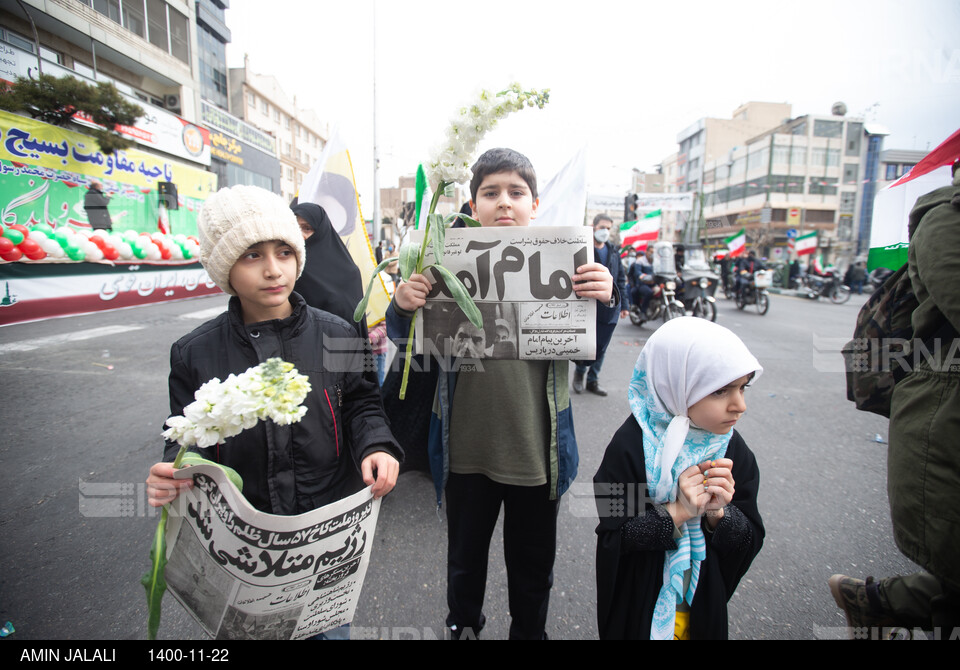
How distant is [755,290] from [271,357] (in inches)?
515

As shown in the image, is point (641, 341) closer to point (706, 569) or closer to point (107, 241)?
point (706, 569)

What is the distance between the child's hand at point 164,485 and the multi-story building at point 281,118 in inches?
1346

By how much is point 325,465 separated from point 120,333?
25.0ft

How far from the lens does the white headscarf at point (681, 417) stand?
117 centimetres

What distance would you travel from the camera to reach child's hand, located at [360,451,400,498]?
3.75 ft

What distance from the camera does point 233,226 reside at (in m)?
1.19

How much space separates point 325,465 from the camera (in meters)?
1.30

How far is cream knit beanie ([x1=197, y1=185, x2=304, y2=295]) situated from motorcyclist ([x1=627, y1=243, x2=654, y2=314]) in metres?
8.45

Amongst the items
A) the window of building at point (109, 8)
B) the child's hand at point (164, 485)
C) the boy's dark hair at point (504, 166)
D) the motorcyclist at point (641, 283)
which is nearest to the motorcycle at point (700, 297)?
the motorcyclist at point (641, 283)

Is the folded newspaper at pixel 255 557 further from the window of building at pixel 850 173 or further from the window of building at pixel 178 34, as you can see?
the window of building at pixel 850 173

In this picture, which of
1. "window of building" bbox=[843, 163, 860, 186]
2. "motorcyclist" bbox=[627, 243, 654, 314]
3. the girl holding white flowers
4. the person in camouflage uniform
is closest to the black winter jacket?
the girl holding white flowers

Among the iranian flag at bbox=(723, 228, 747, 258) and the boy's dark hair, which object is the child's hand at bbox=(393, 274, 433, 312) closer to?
the boy's dark hair
